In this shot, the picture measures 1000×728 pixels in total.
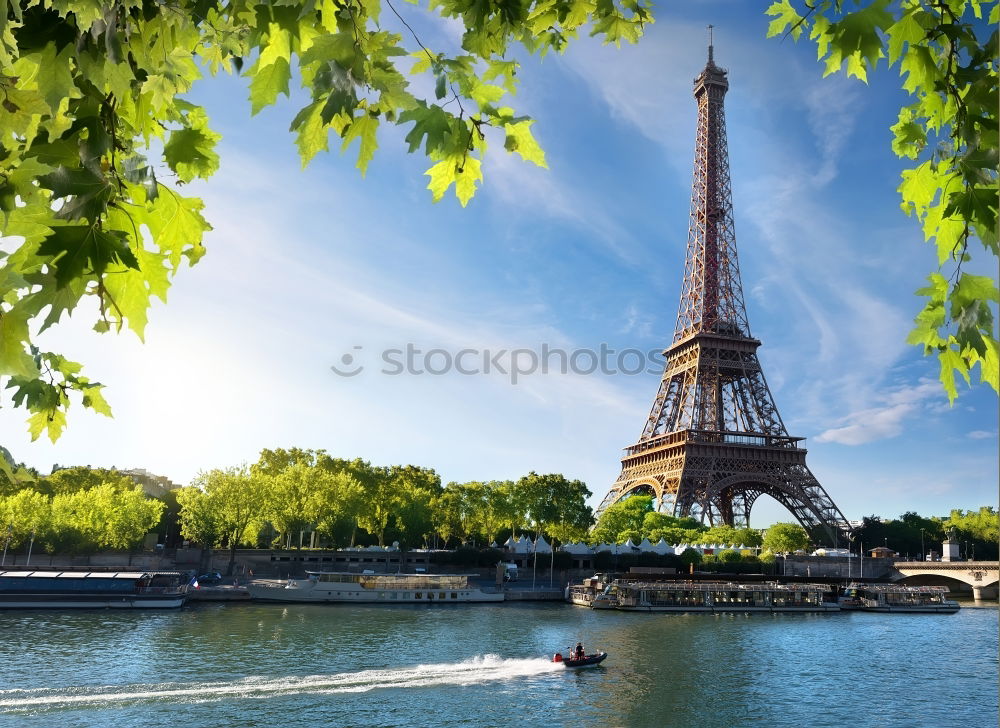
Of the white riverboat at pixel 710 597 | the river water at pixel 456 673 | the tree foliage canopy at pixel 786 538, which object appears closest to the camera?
the river water at pixel 456 673

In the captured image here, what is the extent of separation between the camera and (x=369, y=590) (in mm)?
53312

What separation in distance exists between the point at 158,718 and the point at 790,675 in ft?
82.3

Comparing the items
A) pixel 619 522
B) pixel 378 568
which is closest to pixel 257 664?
pixel 378 568

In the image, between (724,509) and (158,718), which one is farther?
(724,509)

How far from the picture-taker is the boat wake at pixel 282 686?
23.0 metres

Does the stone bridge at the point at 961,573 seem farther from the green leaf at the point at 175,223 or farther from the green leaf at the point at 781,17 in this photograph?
the green leaf at the point at 175,223

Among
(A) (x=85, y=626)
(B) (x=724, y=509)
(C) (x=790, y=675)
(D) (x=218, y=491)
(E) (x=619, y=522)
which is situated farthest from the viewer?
(B) (x=724, y=509)

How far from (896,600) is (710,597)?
21110 mm

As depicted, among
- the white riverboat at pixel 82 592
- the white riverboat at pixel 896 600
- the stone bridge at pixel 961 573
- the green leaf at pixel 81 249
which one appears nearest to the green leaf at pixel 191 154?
the green leaf at pixel 81 249

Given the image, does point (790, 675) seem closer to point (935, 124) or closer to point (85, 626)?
point (935, 124)

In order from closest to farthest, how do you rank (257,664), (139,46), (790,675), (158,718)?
(139,46)
(158,718)
(257,664)
(790,675)

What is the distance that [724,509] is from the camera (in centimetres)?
9725

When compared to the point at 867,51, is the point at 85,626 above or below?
below

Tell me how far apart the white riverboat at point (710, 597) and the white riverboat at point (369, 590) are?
9.82 meters
